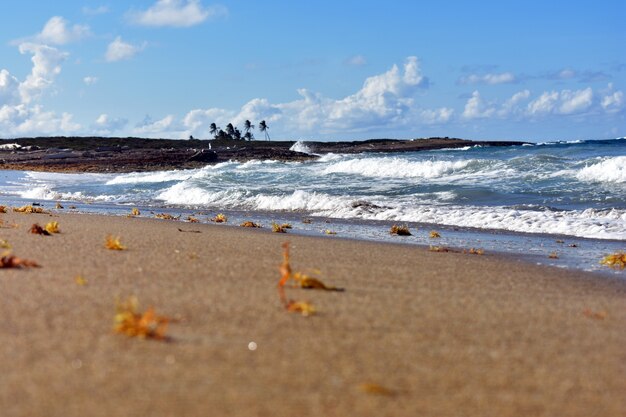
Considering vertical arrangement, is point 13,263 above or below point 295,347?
above

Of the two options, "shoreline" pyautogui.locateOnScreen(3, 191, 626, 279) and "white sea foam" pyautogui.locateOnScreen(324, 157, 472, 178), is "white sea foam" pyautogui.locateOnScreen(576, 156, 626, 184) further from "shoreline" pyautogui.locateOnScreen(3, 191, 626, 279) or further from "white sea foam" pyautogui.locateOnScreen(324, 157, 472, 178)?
"shoreline" pyautogui.locateOnScreen(3, 191, 626, 279)

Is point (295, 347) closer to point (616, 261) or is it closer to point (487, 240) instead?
point (616, 261)

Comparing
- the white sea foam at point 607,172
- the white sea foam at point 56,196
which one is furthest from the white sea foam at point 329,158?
the white sea foam at point 607,172

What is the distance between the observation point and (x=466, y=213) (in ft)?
42.5

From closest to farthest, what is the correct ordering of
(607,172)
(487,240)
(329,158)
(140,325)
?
(140,325), (487,240), (607,172), (329,158)

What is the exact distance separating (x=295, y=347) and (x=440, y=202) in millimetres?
12753

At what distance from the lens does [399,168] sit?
2717 centimetres

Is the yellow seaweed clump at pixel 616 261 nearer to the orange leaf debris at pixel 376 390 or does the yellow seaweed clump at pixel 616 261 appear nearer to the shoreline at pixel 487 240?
the shoreline at pixel 487 240

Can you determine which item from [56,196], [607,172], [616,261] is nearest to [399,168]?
[607,172]

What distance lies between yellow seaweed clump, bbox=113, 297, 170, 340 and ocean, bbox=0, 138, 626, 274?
5145 mm

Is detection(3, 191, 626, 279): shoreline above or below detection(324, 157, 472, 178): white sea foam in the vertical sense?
below

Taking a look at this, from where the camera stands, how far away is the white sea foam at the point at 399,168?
24969 millimetres

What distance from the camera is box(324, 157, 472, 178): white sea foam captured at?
2497 centimetres

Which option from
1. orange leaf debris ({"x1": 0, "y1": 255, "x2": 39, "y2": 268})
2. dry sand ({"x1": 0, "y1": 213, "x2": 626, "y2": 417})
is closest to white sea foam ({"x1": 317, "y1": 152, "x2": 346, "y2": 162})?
dry sand ({"x1": 0, "y1": 213, "x2": 626, "y2": 417})
